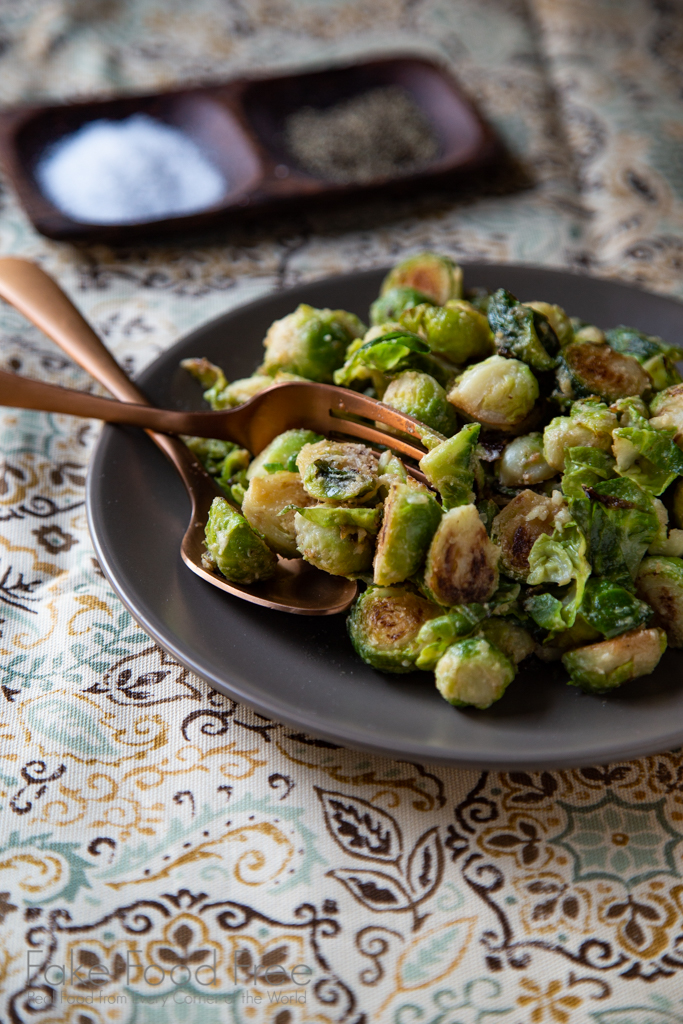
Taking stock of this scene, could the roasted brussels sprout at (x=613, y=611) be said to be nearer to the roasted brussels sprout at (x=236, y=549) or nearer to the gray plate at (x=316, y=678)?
the gray plate at (x=316, y=678)

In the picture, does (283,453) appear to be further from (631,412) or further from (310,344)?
(631,412)

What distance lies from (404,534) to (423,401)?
0.47 meters

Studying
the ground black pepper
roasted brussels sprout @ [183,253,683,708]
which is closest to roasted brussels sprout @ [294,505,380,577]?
roasted brussels sprout @ [183,253,683,708]

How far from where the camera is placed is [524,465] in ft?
6.93

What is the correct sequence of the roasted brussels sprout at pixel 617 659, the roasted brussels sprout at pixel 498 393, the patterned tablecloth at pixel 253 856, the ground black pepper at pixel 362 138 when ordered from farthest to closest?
the ground black pepper at pixel 362 138 < the roasted brussels sprout at pixel 498 393 < the roasted brussels sprout at pixel 617 659 < the patterned tablecloth at pixel 253 856

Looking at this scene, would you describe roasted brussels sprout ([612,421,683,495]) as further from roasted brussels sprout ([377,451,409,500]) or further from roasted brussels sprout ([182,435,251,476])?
roasted brussels sprout ([182,435,251,476])

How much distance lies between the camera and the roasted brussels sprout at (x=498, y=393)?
2145 millimetres

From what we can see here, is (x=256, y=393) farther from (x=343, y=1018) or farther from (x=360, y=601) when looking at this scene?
(x=343, y=1018)

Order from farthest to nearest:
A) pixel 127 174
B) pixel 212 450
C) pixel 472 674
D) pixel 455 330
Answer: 1. pixel 127 174
2. pixel 212 450
3. pixel 455 330
4. pixel 472 674

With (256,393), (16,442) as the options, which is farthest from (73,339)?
(256,393)

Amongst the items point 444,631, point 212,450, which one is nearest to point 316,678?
point 444,631

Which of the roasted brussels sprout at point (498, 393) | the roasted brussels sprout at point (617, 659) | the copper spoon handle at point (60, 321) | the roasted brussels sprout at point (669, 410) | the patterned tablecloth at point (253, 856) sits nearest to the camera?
the patterned tablecloth at point (253, 856)

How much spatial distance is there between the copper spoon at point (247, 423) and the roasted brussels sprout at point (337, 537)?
0.26ft

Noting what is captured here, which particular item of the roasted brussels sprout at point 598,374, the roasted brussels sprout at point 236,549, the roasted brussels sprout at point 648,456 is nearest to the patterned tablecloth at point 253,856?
the roasted brussels sprout at point 236,549
